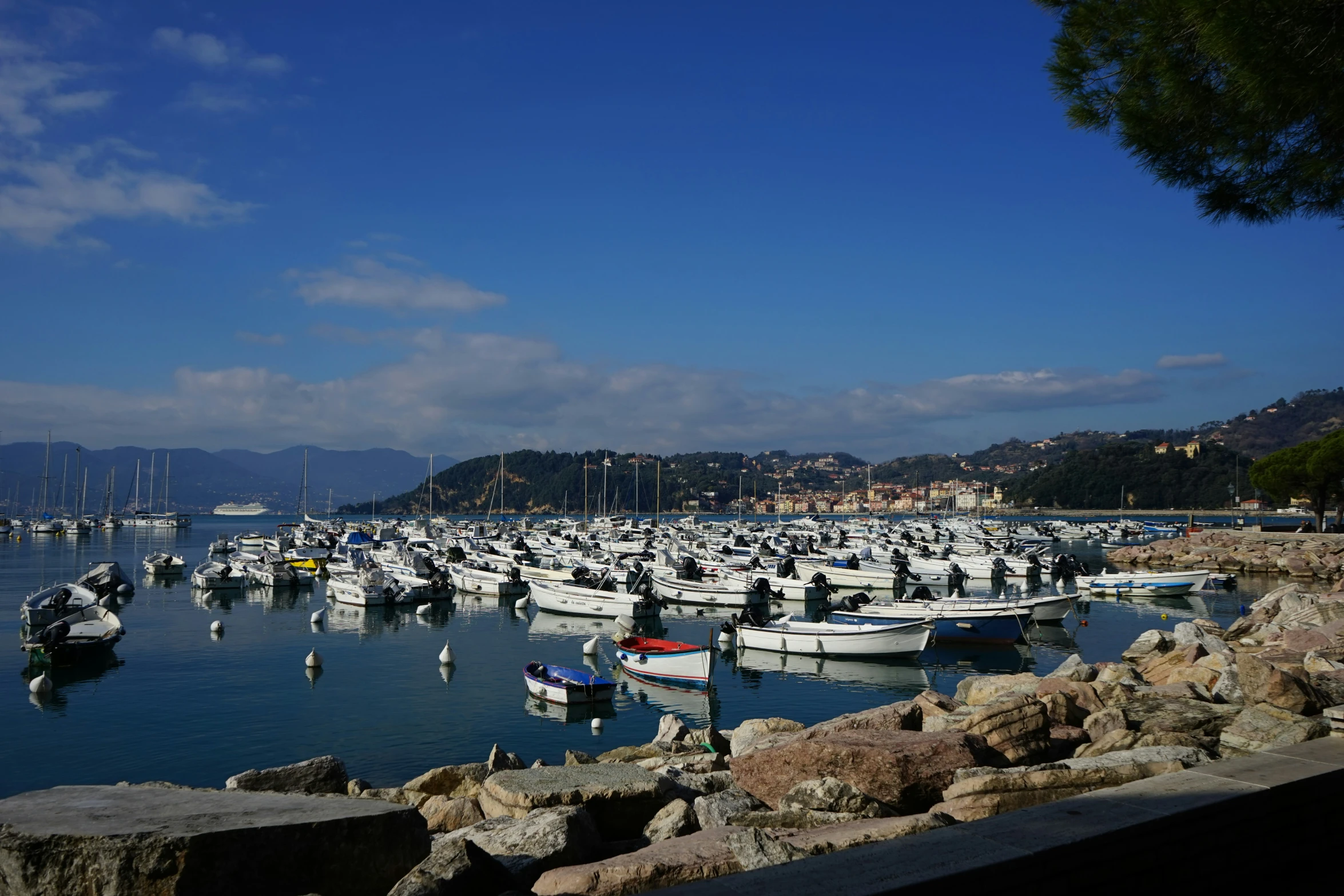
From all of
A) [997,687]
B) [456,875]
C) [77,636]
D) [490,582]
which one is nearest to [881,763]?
[456,875]

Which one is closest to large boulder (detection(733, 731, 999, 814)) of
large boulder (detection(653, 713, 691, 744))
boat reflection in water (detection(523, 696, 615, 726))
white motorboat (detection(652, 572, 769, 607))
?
large boulder (detection(653, 713, 691, 744))

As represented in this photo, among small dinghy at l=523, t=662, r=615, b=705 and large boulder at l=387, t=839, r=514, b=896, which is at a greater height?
large boulder at l=387, t=839, r=514, b=896

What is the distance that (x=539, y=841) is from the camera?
7719mm

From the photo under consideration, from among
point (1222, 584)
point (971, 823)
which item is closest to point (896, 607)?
point (1222, 584)

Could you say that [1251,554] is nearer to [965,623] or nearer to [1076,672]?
[965,623]

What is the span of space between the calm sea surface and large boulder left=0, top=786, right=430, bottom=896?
12.8 metres

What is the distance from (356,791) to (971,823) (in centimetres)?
1175

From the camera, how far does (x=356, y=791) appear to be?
14.0m

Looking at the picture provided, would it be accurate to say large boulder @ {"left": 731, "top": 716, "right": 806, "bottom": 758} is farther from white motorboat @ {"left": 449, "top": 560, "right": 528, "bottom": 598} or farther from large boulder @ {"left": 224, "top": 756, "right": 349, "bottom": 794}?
white motorboat @ {"left": 449, "top": 560, "right": 528, "bottom": 598}

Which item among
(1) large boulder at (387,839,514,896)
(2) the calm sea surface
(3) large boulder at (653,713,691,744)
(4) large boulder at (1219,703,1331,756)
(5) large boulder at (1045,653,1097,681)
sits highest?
(4) large boulder at (1219,703,1331,756)

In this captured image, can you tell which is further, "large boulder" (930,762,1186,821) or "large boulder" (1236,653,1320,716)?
"large boulder" (1236,653,1320,716)

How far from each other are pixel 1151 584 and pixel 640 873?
173 feet

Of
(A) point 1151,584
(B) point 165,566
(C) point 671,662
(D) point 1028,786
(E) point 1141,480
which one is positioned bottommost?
(B) point 165,566

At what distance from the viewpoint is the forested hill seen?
162500mm
